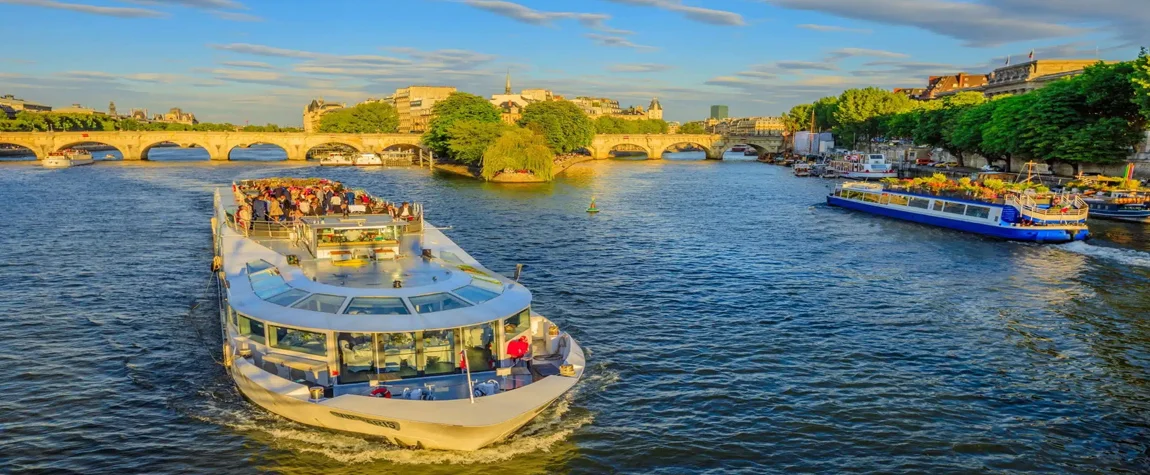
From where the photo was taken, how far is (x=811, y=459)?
19562mm

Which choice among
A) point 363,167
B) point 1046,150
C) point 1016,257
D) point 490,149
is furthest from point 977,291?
point 363,167

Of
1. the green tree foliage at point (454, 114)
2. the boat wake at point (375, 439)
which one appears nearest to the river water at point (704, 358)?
the boat wake at point (375, 439)

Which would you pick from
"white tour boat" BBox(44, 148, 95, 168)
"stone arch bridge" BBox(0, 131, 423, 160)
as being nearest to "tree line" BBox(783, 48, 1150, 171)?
"stone arch bridge" BBox(0, 131, 423, 160)

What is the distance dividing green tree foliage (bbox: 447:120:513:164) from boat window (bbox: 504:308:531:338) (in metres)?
94.7

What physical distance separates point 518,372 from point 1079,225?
47.2m

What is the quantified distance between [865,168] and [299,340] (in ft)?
337

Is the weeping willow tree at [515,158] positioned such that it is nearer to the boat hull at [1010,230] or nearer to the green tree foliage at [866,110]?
the boat hull at [1010,230]

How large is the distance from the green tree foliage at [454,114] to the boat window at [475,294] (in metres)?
114

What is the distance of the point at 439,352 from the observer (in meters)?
19.6

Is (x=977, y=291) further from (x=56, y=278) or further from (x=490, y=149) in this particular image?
(x=490, y=149)

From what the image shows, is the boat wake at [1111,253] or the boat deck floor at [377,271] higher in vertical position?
the boat deck floor at [377,271]

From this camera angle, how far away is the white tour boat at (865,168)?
4351 inches

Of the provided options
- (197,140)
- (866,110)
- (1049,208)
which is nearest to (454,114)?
(197,140)

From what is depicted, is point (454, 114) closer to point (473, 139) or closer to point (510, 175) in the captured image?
point (473, 139)
